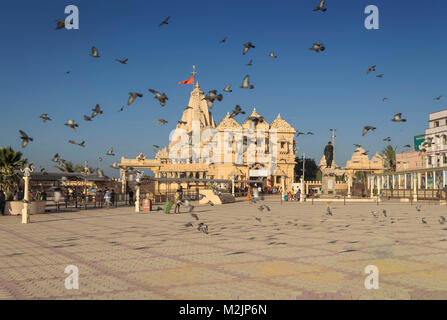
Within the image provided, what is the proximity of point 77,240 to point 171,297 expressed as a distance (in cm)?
715

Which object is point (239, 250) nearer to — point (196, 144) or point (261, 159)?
point (261, 159)

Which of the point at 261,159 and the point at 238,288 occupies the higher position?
the point at 261,159

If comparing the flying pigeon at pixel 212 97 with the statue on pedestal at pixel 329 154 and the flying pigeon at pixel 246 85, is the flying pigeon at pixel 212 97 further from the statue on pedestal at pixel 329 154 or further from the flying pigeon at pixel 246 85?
the statue on pedestal at pixel 329 154

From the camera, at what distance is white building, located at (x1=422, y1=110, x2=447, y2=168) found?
6303cm

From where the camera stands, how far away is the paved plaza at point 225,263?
20.2 feet

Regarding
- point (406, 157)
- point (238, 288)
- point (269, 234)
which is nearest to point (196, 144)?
point (406, 157)

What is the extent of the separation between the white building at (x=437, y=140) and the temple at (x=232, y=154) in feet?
78.1

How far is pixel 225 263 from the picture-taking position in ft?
27.6

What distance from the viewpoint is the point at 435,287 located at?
6.43 metres

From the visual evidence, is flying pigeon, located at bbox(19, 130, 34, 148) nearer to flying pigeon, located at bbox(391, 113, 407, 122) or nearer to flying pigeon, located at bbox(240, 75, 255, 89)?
flying pigeon, located at bbox(240, 75, 255, 89)

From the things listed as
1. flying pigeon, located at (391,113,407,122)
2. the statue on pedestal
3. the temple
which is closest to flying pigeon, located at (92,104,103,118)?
flying pigeon, located at (391,113,407,122)

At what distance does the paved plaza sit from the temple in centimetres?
5770

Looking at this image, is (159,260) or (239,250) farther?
(239,250)

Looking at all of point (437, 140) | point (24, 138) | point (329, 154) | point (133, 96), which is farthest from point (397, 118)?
point (329, 154)
